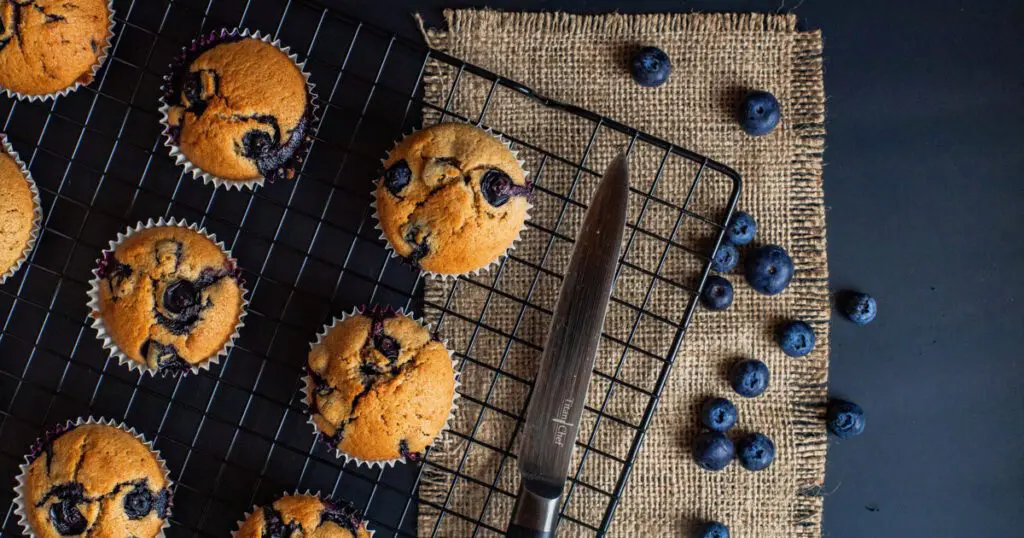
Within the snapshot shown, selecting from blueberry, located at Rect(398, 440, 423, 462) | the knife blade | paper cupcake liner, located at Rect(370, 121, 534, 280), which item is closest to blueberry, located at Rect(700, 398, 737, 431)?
the knife blade

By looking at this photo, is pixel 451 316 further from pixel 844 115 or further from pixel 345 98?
pixel 844 115

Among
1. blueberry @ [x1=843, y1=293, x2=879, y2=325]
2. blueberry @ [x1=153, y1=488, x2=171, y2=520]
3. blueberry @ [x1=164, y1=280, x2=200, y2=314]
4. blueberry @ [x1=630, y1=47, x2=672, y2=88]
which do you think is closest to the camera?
blueberry @ [x1=164, y1=280, x2=200, y2=314]

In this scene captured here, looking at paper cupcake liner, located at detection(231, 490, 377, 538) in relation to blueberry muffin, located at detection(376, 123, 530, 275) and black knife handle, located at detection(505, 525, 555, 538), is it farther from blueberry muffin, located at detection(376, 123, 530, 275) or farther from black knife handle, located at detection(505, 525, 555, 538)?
blueberry muffin, located at detection(376, 123, 530, 275)

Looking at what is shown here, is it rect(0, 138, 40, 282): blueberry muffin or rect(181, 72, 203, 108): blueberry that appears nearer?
rect(181, 72, 203, 108): blueberry

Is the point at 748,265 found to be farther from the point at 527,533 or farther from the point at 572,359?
the point at 527,533

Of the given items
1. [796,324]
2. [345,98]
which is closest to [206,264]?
[345,98]

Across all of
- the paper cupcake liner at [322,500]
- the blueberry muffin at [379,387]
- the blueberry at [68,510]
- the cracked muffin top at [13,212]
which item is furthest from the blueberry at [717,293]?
the cracked muffin top at [13,212]
